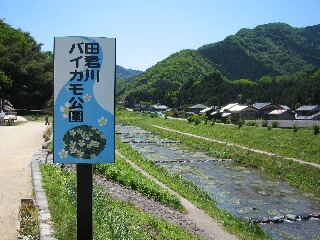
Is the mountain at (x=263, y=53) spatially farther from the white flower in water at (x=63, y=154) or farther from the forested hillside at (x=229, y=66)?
the white flower in water at (x=63, y=154)

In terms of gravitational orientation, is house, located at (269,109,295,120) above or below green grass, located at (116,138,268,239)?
above

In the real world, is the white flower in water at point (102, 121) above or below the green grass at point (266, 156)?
above

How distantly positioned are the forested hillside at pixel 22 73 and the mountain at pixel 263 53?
10923 centimetres

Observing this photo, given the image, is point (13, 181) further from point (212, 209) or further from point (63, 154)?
point (63, 154)

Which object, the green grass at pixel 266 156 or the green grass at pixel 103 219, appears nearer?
the green grass at pixel 103 219

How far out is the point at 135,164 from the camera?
18.8 meters

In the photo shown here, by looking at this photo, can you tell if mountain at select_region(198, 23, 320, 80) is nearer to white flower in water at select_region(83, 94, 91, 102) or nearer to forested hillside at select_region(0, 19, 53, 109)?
forested hillside at select_region(0, 19, 53, 109)

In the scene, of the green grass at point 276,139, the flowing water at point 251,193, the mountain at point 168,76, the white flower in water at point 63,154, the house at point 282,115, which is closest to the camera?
the white flower in water at point 63,154

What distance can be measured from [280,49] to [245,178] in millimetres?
167109

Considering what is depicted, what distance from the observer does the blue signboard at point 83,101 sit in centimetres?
362

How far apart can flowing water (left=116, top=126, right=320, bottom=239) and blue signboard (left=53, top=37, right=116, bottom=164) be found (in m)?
8.35

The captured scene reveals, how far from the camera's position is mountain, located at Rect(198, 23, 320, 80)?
155 meters

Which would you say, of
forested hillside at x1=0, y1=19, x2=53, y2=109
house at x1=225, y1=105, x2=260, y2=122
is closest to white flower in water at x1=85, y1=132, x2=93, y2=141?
forested hillside at x1=0, y1=19, x2=53, y2=109

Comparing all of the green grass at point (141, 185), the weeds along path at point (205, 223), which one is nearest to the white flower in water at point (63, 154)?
the weeds along path at point (205, 223)
